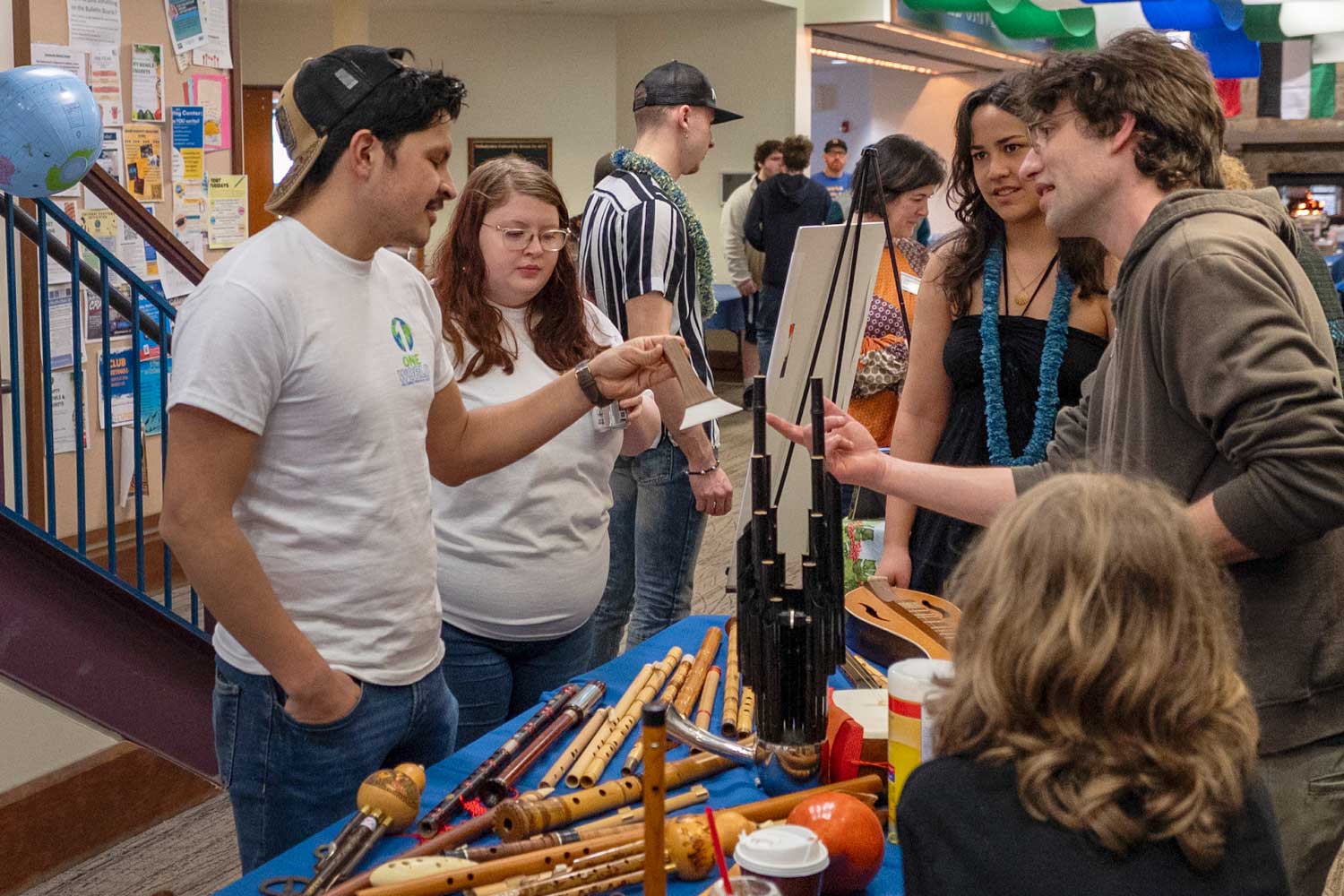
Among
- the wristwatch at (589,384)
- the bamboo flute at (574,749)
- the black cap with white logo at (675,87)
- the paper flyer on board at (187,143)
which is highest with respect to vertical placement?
the paper flyer on board at (187,143)

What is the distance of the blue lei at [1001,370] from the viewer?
8.00 feet

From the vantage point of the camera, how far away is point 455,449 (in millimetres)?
2109

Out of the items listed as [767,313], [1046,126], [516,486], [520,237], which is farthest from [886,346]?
[767,313]

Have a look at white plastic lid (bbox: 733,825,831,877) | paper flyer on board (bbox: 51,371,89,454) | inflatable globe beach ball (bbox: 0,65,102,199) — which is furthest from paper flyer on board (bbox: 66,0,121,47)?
white plastic lid (bbox: 733,825,831,877)

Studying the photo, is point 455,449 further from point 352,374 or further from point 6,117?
point 6,117

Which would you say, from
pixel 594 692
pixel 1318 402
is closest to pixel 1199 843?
pixel 1318 402

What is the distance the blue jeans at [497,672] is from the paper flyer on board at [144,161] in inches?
143

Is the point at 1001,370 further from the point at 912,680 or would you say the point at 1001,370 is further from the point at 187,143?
the point at 187,143

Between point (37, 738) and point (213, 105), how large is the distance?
3.11 metres

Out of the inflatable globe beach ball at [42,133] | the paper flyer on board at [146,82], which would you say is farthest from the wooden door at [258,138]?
the inflatable globe beach ball at [42,133]

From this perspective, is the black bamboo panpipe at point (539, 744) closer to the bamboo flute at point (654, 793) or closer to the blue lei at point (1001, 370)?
the bamboo flute at point (654, 793)

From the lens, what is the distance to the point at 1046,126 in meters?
1.70

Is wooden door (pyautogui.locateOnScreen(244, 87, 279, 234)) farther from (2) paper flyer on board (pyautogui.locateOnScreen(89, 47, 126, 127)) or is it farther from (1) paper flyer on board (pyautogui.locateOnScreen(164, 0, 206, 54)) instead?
(2) paper flyer on board (pyautogui.locateOnScreen(89, 47, 126, 127))

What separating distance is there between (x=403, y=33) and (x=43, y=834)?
869cm
